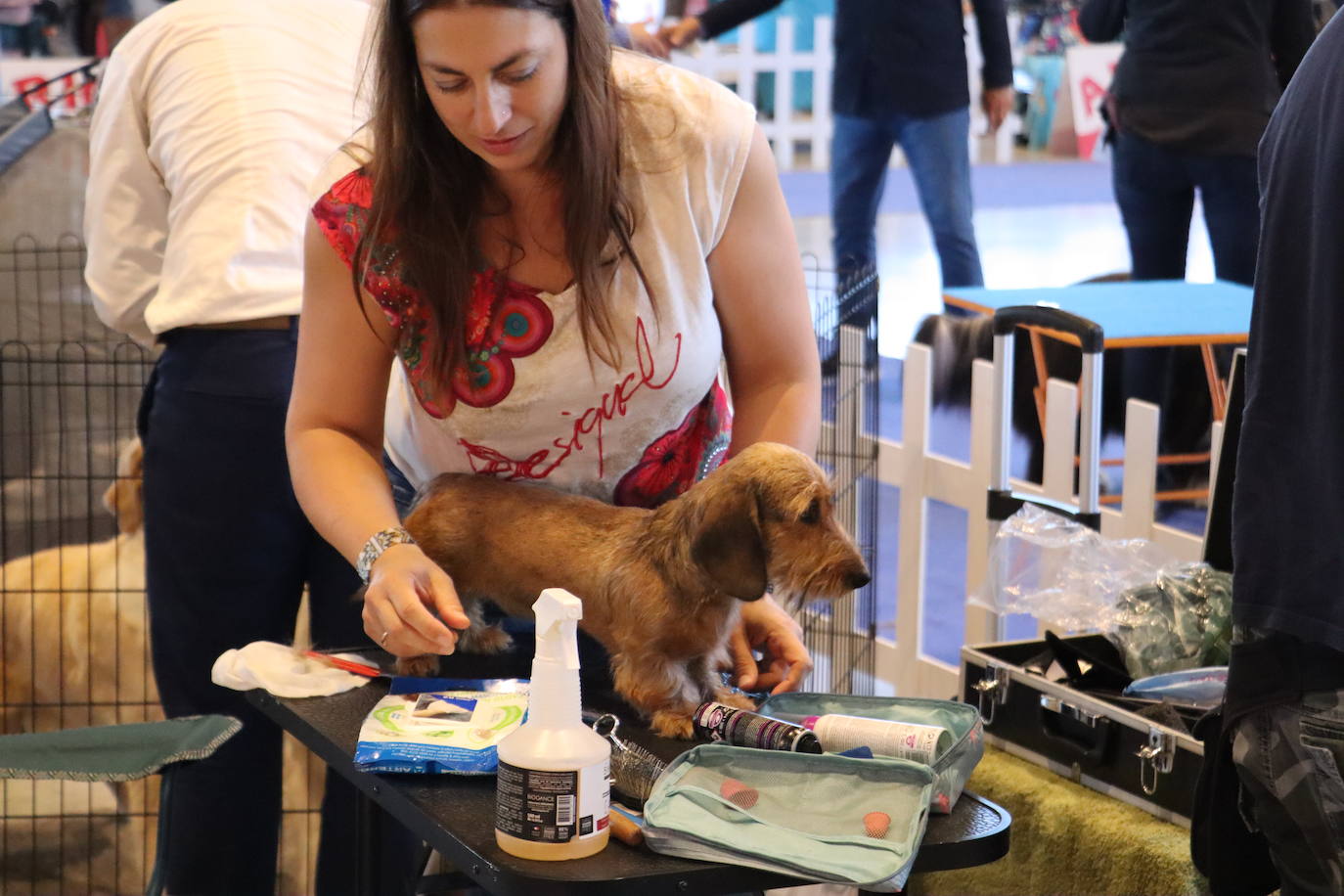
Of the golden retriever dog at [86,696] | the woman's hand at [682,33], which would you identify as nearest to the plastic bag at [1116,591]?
the golden retriever dog at [86,696]

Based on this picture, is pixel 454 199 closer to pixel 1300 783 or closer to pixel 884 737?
pixel 884 737

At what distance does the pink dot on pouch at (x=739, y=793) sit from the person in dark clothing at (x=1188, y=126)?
10.1 feet

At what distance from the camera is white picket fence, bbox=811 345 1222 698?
2.77 metres

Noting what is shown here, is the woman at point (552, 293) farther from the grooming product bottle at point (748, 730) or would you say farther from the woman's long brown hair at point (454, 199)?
the grooming product bottle at point (748, 730)

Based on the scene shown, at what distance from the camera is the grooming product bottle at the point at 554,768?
1.13m

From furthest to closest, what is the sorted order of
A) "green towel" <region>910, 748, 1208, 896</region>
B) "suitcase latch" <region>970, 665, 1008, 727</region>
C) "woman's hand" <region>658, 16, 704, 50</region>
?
"woman's hand" <region>658, 16, 704, 50</region>, "suitcase latch" <region>970, 665, 1008, 727</region>, "green towel" <region>910, 748, 1208, 896</region>

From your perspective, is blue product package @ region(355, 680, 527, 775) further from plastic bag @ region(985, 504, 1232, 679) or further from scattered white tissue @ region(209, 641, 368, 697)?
plastic bag @ region(985, 504, 1232, 679)

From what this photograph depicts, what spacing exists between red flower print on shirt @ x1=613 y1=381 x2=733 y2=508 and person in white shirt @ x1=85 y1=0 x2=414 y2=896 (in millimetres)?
602

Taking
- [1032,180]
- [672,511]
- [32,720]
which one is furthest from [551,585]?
[1032,180]

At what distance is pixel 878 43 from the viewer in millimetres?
4941

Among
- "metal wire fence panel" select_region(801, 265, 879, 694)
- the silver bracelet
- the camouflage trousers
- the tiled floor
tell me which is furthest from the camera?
the tiled floor

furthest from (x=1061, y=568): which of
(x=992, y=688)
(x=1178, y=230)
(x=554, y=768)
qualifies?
(x=1178, y=230)

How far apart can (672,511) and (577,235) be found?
0.29 m

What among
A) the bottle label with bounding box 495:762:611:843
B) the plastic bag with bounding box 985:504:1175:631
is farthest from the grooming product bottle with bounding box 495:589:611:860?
the plastic bag with bounding box 985:504:1175:631
